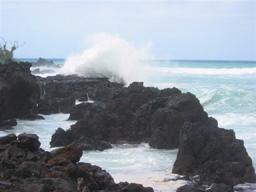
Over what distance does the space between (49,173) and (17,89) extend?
45.7ft

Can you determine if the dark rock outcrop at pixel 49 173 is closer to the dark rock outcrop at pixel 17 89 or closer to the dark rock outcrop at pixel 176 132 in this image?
the dark rock outcrop at pixel 176 132

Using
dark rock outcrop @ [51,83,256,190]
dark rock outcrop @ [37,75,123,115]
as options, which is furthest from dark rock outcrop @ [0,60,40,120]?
dark rock outcrop @ [51,83,256,190]

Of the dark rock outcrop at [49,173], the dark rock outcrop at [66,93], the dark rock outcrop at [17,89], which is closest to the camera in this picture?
the dark rock outcrop at [49,173]

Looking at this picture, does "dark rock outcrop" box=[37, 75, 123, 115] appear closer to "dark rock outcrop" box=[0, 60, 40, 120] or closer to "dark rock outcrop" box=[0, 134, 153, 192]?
"dark rock outcrop" box=[0, 60, 40, 120]

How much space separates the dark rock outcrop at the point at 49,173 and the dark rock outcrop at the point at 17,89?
11.2m

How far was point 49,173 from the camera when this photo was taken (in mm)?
7562

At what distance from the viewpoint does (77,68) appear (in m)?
40.7

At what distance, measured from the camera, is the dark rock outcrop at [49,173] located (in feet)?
22.0

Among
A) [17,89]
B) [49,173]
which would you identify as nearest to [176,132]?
[49,173]

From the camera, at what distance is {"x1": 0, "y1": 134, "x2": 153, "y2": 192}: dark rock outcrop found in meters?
6.71

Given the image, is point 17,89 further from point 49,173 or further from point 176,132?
point 49,173

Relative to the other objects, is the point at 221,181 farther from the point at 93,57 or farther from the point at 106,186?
the point at 93,57

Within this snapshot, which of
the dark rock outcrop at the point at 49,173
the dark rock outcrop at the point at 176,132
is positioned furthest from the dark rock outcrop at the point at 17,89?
the dark rock outcrop at the point at 49,173

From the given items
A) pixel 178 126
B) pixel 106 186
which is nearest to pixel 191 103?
pixel 178 126
